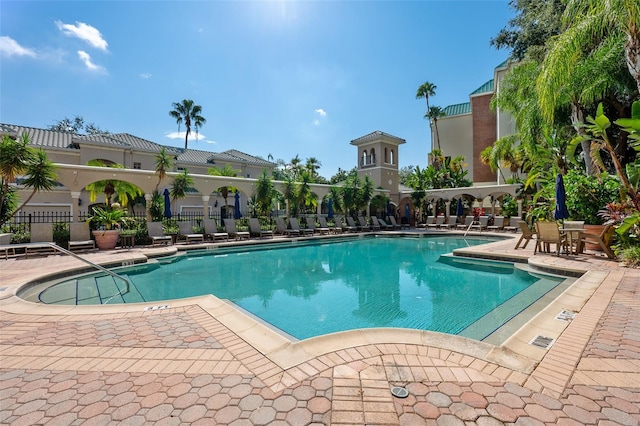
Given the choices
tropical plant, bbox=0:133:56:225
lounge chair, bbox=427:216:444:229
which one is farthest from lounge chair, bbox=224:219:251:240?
lounge chair, bbox=427:216:444:229

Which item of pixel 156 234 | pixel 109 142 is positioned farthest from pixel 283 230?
pixel 109 142

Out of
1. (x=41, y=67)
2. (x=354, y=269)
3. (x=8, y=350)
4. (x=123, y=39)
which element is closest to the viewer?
(x=8, y=350)

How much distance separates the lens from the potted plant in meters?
11.7

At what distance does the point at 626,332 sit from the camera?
341 centimetres

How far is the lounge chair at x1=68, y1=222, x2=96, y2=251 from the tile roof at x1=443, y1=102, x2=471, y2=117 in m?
40.0

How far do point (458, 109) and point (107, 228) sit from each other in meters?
40.5

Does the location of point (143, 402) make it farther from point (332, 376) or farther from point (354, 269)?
point (354, 269)

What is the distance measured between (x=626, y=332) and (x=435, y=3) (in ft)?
40.6

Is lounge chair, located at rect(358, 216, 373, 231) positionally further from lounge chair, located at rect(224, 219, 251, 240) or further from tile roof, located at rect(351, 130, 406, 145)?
lounge chair, located at rect(224, 219, 251, 240)

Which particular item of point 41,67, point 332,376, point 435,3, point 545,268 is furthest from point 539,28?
point 41,67

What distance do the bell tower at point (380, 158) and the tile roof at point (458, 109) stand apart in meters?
17.0

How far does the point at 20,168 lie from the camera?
10.5 m

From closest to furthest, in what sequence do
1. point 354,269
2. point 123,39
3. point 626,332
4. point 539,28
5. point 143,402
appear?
point 143,402 < point 626,332 < point 354,269 < point 123,39 < point 539,28

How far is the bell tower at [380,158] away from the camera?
84.9ft
